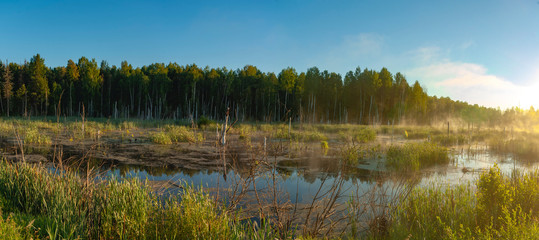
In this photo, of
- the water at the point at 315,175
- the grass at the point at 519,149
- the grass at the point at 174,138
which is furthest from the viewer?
the grass at the point at 174,138

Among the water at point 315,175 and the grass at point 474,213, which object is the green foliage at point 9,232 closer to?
the water at point 315,175

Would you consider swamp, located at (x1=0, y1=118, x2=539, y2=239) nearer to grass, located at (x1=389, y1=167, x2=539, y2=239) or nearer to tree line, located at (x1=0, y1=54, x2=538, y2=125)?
grass, located at (x1=389, y1=167, x2=539, y2=239)

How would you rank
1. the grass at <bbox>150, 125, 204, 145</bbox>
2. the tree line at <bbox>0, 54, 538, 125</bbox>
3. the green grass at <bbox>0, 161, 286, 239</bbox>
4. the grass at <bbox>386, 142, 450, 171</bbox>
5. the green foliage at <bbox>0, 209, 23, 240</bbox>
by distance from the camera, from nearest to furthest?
the green foliage at <bbox>0, 209, 23, 240</bbox> < the green grass at <bbox>0, 161, 286, 239</bbox> < the grass at <bbox>386, 142, 450, 171</bbox> < the grass at <bbox>150, 125, 204, 145</bbox> < the tree line at <bbox>0, 54, 538, 125</bbox>

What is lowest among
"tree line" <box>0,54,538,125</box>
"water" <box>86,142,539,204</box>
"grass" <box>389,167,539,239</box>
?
"water" <box>86,142,539,204</box>

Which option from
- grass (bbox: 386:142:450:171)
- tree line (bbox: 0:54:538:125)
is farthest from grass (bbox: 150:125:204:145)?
tree line (bbox: 0:54:538:125)

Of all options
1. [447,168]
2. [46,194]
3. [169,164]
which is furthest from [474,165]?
[46,194]

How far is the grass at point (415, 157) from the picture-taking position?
33.4 feet

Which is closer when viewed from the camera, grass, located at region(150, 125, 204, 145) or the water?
the water

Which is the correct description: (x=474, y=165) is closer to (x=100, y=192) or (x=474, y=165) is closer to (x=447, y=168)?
(x=447, y=168)

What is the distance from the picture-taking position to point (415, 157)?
10.6 m

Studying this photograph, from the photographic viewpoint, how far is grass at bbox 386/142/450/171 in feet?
33.4

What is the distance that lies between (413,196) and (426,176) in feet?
14.3

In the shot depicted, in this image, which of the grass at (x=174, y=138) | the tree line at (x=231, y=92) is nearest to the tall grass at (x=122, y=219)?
the grass at (x=174, y=138)

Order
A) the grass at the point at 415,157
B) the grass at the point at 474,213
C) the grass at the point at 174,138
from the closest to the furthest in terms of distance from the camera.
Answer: the grass at the point at 474,213 → the grass at the point at 415,157 → the grass at the point at 174,138
